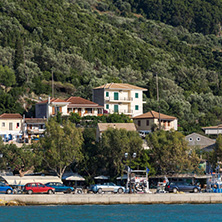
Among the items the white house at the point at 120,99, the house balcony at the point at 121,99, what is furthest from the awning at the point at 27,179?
the house balcony at the point at 121,99

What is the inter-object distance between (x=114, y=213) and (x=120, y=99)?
161 ft

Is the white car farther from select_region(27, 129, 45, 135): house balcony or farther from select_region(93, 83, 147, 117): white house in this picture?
select_region(93, 83, 147, 117): white house

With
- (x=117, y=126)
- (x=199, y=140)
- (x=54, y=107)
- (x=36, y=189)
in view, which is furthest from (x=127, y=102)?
(x=36, y=189)

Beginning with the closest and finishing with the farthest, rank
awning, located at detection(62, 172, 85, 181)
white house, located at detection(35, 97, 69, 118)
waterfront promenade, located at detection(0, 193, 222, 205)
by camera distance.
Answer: waterfront promenade, located at detection(0, 193, 222, 205)
awning, located at detection(62, 172, 85, 181)
white house, located at detection(35, 97, 69, 118)

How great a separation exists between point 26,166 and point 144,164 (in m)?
13.5

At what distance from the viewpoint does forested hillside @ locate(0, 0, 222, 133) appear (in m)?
105

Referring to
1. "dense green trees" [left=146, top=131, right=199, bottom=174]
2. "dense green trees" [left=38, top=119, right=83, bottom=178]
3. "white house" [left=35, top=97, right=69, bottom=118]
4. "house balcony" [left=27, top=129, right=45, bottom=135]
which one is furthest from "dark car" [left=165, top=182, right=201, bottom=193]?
"white house" [left=35, top=97, right=69, bottom=118]

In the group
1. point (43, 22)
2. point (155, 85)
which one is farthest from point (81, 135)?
point (43, 22)

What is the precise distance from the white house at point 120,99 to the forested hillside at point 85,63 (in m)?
5.98

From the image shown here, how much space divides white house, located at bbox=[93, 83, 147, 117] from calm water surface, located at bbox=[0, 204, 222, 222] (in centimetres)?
4411

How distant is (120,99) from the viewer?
96250 mm

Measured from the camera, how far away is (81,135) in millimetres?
69000

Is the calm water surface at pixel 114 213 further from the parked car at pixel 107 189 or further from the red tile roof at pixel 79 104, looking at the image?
the red tile roof at pixel 79 104

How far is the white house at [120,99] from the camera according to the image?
314 ft
